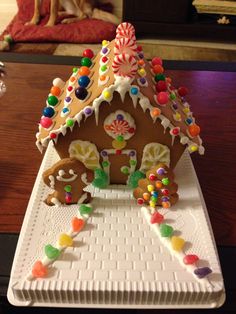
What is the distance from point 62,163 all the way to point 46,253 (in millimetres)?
153

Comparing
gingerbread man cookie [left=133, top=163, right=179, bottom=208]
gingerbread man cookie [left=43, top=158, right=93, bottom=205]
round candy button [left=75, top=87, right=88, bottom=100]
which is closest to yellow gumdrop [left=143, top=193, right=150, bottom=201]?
gingerbread man cookie [left=133, top=163, right=179, bottom=208]

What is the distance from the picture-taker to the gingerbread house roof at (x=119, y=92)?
61cm

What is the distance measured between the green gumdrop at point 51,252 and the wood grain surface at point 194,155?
5.1 inches

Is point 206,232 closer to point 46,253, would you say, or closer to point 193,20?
point 46,253

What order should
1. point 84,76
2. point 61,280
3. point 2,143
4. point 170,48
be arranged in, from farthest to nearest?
point 170,48
point 2,143
point 84,76
point 61,280

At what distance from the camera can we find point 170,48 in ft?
8.63

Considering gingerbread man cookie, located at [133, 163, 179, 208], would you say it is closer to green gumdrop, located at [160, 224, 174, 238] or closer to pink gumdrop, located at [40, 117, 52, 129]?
green gumdrop, located at [160, 224, 174, 238]

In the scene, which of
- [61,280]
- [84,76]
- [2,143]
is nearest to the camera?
[61,280]

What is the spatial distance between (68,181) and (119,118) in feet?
0.47

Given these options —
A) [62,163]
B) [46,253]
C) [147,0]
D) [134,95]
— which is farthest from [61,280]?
[147,0]

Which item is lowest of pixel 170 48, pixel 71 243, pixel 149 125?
pixel 170 48

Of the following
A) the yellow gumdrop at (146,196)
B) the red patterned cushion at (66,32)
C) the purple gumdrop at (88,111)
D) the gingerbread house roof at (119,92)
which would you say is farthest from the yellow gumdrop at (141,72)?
the red patterned cushion at (66,32)

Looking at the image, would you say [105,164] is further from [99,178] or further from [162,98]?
[162,98]

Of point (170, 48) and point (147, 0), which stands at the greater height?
point (147, 0)
